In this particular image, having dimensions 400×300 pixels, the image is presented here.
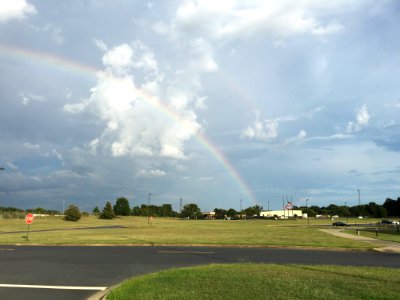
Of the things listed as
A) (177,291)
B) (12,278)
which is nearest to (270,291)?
(177,291)

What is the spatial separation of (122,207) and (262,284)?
513ft

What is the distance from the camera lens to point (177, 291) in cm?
889

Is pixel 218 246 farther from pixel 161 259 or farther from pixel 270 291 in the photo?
pixel 270 291

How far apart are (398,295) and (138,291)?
518 cm

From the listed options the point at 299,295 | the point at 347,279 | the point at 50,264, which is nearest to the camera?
the point at 299,295

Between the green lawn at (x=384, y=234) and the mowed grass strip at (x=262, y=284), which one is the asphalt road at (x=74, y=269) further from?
the green lawn at (x=384, y=234)

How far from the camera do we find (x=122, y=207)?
16162 cm

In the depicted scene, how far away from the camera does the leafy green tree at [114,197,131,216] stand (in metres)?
159

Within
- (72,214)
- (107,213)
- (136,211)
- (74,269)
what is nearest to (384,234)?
(74,269)

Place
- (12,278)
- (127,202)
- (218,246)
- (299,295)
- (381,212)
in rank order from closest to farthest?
(299,295), (12,278), (218,246), (127,202), (381,212)

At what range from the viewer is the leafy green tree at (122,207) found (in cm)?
15900

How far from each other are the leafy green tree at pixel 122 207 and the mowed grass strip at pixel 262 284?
150198mm

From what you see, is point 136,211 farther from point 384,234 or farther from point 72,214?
point 384,234

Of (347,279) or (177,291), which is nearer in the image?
(177,291)
